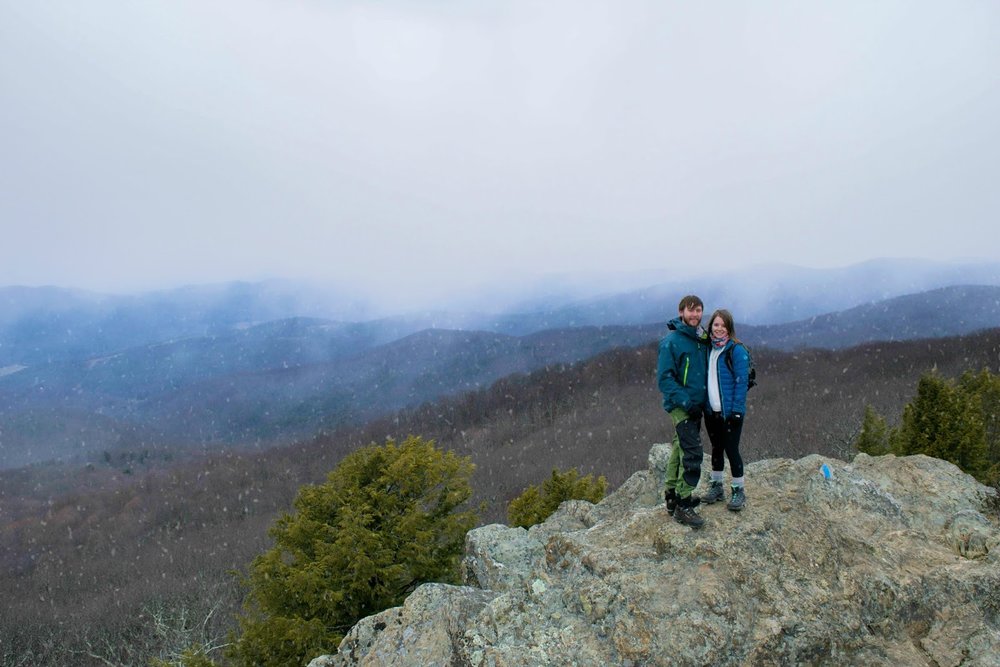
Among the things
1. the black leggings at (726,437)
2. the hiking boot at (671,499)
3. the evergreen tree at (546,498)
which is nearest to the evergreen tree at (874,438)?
the evergreen tree at (546,498)

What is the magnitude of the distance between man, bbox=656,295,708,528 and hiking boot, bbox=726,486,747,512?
0.61 meters

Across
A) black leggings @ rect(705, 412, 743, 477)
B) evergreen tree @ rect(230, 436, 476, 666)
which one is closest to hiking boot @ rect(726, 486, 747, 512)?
black leggings @ rect(705, 412, 743, 477)

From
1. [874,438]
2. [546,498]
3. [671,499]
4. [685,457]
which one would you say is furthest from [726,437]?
[874,438]

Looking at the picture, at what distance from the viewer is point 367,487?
1473cm

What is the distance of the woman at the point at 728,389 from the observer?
795 centimetres

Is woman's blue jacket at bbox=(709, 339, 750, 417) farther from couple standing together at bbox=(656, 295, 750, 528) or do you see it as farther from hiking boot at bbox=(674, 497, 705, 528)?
hiking boot at bbox=(674, 497, 705, 528)

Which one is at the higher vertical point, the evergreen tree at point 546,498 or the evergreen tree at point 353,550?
the evergreen tree at point 353,550

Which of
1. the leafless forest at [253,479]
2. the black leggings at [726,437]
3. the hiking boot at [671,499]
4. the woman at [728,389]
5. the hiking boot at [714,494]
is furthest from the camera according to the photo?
the leafless forest at [253,479]

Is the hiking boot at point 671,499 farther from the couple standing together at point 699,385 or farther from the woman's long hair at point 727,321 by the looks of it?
the woman's long hair at point 727,321

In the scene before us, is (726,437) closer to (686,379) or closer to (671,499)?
(686,379)

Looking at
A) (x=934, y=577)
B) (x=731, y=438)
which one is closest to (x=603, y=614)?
(x=731, y=438)

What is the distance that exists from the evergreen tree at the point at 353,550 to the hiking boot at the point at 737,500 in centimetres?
832

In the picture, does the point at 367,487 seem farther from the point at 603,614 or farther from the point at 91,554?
the point at 91,554

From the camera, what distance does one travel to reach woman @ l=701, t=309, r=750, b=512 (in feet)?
26.1
